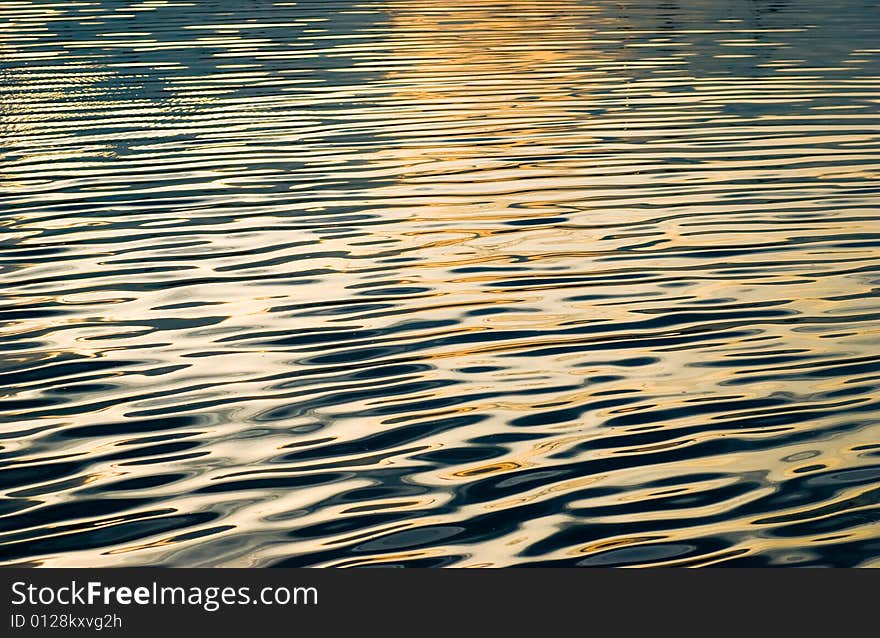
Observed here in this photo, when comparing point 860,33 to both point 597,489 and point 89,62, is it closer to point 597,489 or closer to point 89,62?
point 89,62

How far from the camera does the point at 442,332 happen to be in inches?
526

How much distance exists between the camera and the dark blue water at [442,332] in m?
9.34

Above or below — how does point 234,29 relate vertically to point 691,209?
above

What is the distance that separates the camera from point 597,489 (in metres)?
9.74

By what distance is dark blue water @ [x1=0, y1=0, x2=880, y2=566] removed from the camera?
30.6 feet

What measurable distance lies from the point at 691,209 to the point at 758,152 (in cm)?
498

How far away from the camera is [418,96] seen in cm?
3067

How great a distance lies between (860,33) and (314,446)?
38250mm

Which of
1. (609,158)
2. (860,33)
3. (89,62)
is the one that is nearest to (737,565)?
(609,158)
